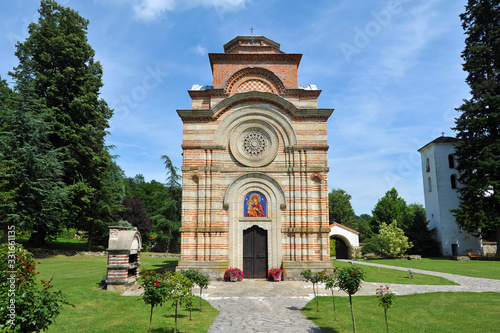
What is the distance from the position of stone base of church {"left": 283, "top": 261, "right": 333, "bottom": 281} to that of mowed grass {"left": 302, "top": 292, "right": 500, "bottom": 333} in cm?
459

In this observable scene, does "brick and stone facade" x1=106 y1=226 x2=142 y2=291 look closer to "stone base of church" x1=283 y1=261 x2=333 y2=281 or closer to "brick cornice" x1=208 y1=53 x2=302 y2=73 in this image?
"stone base of church" x1=283 y1=261 x2=333 y2=281

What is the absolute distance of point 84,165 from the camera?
29.9 meters

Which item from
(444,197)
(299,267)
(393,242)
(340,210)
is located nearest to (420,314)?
(299,267)

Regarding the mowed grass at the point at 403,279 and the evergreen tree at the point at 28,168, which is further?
the evergreen tree at the point at 28,168

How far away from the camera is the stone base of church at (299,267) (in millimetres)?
18016

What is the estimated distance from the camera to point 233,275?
17.7 meters

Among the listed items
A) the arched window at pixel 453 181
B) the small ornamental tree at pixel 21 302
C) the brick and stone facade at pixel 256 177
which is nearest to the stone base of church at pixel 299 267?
the brick and stone facade at pixel 256 177

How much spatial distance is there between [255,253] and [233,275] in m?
1.89

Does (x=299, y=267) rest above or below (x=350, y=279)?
below

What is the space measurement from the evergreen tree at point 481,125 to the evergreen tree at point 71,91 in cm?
→ 3568

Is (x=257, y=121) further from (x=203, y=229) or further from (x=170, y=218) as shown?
(x=170, y=218)

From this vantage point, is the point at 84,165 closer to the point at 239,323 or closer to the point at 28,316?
the point at 239,323

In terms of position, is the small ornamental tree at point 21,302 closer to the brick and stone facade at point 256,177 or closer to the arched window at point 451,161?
the brick and stone facade at point 256,177

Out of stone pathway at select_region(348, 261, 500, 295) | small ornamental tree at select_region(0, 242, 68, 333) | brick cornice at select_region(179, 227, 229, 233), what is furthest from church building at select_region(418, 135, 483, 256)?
small ornamental tree at select_region(0, 242, 68, 333)
